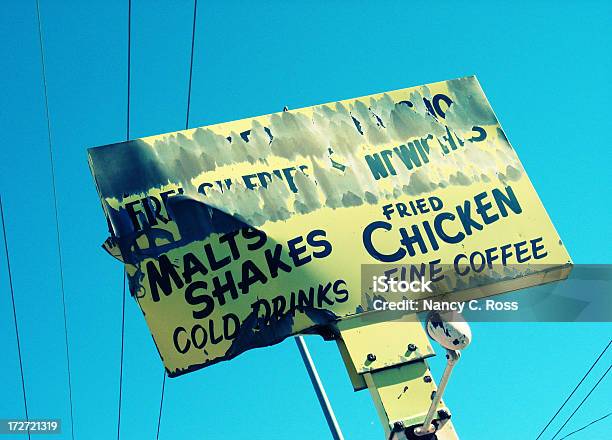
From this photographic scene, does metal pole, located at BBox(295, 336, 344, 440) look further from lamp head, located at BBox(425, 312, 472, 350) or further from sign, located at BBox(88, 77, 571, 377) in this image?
lamp head, located at BBox(425, 312, 472, 350)

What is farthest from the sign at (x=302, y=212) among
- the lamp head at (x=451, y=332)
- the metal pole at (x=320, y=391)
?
the lamp head at (x=451, y=332)

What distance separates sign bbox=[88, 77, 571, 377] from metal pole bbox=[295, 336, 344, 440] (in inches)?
54.6

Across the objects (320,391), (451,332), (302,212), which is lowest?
(451,332)

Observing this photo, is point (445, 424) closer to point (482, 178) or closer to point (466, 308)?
point (466, 308)

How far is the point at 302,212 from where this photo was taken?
9.44m

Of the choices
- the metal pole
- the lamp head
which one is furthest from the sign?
the lamp head

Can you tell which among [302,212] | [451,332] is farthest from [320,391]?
[451,332]

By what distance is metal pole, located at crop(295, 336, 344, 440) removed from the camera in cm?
1009

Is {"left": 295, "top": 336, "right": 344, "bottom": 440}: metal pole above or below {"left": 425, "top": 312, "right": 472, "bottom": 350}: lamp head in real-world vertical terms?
above

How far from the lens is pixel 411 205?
9.69 meters

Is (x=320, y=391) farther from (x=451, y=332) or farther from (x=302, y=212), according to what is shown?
(x=451, y=332)

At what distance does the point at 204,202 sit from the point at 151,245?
26.0 inches

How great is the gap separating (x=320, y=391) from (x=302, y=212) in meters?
2.06

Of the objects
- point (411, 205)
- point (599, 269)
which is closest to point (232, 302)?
point (411, 205)
